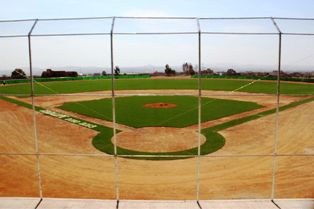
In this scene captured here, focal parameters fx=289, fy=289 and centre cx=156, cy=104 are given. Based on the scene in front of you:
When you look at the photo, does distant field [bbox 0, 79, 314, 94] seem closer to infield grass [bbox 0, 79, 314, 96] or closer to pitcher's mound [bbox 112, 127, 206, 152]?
infield grass [bbox 0, 79, 314, 96]

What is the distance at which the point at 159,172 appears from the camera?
35.1 ft

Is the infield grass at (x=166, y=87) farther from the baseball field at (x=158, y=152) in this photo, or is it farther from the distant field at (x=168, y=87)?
the baseball field at (x=158, y=152)

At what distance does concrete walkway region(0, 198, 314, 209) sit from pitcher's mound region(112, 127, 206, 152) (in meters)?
6.29

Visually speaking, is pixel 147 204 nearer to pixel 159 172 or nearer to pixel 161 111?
pixel 159 172

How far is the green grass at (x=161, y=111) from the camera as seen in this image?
61.7 ft

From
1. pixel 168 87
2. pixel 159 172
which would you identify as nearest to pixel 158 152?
pixel 159 172

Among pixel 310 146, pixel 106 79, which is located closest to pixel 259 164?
pixel 310 146

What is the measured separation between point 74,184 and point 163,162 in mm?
3624

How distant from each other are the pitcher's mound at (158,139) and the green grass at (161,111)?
1344mm

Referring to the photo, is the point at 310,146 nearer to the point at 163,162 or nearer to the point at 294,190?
the point at 294,190

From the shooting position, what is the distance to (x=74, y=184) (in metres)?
9.77

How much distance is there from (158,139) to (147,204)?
26.4 feet

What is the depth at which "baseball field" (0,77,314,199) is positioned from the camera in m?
9.22

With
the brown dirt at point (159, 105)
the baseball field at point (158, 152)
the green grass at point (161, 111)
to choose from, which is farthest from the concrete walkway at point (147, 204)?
the brown dirt at point (159, 105)
